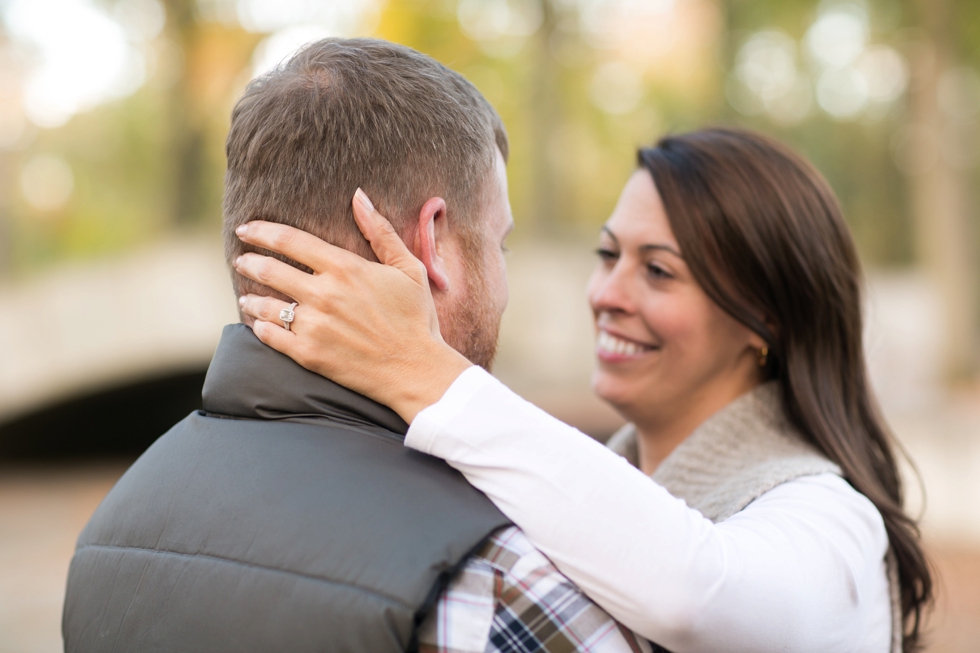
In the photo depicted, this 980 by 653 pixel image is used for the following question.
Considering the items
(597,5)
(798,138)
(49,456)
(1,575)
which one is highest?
(597,5)

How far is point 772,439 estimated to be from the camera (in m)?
2.70

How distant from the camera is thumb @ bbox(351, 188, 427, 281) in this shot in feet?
5.62

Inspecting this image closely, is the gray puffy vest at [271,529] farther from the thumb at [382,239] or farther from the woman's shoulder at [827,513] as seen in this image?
the woman's shoulder at [827,513]

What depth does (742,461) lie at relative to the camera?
2639mm

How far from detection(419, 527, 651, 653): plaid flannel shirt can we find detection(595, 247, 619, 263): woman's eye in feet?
5.85

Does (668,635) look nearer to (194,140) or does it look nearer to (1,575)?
(1,575)

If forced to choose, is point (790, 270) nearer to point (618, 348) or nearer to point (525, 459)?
point (618, 348)

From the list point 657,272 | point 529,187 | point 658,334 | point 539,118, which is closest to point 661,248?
point 657,272

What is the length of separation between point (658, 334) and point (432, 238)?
4.50 ft

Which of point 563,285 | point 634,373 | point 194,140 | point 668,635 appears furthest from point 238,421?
point 194,140

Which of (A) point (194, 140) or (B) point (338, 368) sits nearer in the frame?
(B) point (338, 368)

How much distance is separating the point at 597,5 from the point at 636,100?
551 centimetres

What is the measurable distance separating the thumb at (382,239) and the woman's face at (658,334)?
141 cm

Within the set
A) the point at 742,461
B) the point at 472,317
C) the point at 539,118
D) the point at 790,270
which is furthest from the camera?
the point at 539,118
